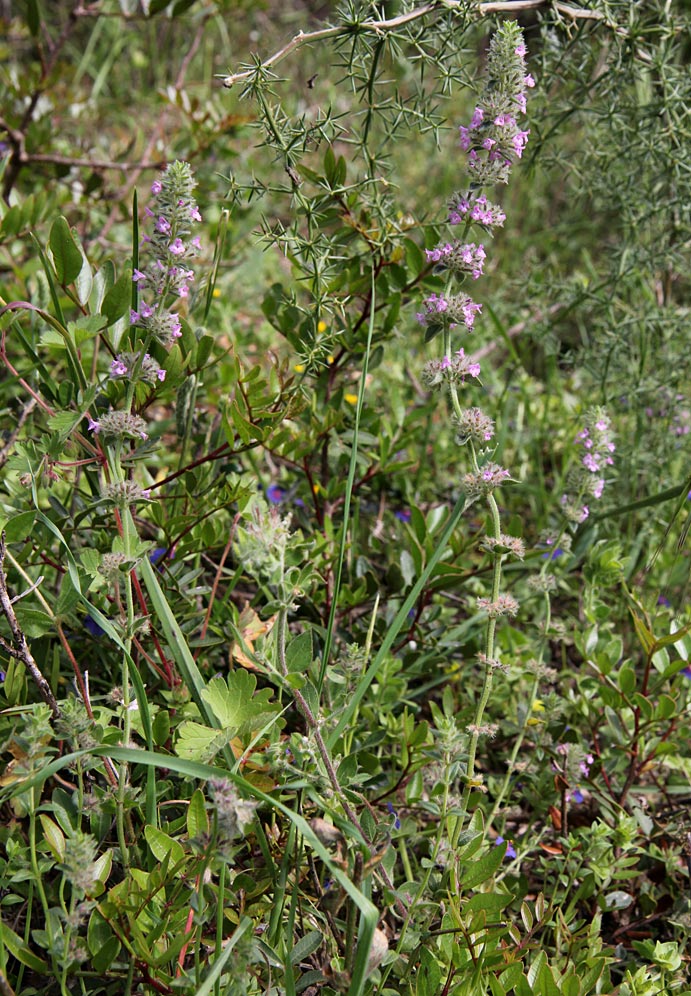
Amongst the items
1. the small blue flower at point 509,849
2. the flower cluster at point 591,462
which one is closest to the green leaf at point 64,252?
the flower cluster at point 591,462

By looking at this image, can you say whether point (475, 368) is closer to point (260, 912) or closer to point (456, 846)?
point (456, 846)

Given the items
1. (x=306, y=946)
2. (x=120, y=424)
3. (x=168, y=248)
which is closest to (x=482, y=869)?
(x=306, y=946)

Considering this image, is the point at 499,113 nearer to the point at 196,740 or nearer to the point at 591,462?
the point at 591,462

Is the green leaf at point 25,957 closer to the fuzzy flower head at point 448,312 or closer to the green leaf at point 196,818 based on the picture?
the green leaf at point 196,818

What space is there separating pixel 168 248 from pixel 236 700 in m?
0.67

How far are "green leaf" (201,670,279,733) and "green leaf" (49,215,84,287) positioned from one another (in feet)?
2.38

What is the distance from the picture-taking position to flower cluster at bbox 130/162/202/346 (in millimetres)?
1303

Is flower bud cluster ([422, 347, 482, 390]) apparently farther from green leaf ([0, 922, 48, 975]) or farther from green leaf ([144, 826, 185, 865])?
green leaf ([0, 922, 48, 975])

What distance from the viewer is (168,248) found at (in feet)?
4.34

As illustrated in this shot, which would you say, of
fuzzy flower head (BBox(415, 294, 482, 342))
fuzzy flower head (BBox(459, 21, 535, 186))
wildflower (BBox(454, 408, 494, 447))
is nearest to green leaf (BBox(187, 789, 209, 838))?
wildflower (BBox(454, 408, 494, 447))

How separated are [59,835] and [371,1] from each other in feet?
4.44

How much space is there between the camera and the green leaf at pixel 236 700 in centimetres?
130

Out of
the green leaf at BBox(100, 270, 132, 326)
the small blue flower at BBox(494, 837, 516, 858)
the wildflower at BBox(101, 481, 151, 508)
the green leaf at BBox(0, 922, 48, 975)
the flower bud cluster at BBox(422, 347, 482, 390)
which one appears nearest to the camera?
the green leaf at BBox(0, 922, 48, 975)

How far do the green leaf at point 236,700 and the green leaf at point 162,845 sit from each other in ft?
0.55
